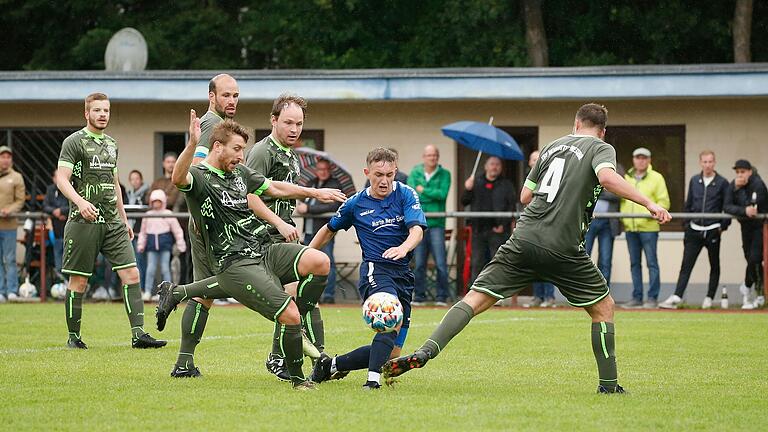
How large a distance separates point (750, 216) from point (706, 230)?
0.65 meters

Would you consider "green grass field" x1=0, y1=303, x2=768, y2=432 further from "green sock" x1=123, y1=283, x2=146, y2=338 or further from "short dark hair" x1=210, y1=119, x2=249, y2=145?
"short dark hair" x1=210, y1=119, x2=249, y2=145

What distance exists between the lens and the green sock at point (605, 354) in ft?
26.9

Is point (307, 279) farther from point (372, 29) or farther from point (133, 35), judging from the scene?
point (372, 29)

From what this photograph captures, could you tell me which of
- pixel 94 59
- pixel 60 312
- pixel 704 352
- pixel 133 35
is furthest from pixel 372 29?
pixel 704 352

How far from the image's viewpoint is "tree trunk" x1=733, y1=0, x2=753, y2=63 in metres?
27.9

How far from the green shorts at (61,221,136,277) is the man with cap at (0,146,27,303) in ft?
24.1

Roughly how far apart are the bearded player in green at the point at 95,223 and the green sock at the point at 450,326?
12.5 feet

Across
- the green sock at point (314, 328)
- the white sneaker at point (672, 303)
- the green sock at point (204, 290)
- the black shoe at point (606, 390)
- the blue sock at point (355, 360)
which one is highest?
the green sock at point (204, 290)

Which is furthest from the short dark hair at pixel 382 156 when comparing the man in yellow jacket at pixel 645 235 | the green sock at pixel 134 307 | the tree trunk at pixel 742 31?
the tree trunk at pixel 742 31

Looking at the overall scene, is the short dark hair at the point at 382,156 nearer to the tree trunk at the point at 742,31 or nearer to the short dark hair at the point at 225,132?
the short dark hair at the point at 225,132

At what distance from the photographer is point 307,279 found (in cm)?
866

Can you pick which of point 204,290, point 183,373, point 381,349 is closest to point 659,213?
point 381,349

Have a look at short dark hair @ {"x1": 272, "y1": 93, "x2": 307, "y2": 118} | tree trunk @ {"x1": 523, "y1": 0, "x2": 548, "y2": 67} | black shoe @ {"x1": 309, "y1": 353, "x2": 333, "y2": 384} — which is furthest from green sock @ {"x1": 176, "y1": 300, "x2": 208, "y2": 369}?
tree trunk @ {"x1": 523, "y1": 0, "x2": 548, "y2": 67}

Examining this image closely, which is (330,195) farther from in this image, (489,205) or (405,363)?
(489,205)
